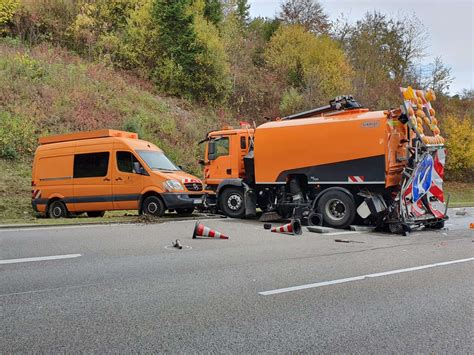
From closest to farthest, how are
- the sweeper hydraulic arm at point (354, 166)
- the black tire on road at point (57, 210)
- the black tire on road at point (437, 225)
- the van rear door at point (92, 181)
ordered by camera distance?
the sweeper hydraulic arm at point (354, 166) → the black tire on road at point (437, 225) → the van rear door at point (92, 181) → the black tire on road at point (57, 210)

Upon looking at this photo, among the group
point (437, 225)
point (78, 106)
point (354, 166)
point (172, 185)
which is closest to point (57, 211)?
point (172, 185)

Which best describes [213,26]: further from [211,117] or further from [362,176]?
[362,176]

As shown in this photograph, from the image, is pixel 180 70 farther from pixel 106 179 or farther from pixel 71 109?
pixel 106 179

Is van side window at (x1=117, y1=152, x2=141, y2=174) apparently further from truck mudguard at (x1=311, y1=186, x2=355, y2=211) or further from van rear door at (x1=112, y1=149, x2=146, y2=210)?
truck mudguard at (x1=311, y1=186, x2=355, y2=211)

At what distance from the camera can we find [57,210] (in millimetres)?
15797

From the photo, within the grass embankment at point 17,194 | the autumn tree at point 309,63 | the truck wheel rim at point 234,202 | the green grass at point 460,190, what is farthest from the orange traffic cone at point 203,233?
the green grass at point 460,190

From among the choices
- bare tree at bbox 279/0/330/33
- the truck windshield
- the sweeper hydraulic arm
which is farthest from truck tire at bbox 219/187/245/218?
bare tree at bbox 279/0/330/33

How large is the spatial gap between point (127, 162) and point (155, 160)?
89cm

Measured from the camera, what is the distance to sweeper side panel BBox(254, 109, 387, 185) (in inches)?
496

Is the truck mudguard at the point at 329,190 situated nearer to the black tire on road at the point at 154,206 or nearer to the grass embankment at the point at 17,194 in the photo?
the black tire on road at the point at 154,206

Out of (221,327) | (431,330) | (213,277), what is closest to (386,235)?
(213,277)

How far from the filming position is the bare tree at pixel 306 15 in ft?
165

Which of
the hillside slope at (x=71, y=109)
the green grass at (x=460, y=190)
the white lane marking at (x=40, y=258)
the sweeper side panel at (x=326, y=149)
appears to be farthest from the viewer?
the green grass at (x=460, y=190)

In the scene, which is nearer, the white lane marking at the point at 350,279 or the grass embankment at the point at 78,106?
the white lane marking at the point at 350,279
